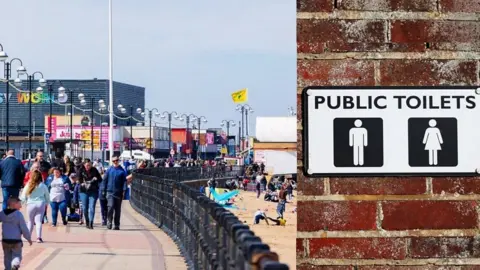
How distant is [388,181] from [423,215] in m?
0.16

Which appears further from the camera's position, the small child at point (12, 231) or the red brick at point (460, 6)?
the small child at point (12, 231)

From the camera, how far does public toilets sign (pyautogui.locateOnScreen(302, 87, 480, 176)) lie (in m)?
3.57

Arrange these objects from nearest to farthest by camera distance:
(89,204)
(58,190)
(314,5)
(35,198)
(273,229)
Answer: (314,5)
(35,198)
(58,190)
(89,204)
(273,229)

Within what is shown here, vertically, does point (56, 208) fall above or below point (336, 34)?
below

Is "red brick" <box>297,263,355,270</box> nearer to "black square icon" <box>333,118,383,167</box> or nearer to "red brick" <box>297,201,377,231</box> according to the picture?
"red brick" <box>297,201,377,231</box>

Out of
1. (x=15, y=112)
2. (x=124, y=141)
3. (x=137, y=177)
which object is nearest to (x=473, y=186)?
(x=137, y=177)

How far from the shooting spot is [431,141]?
3598 mm

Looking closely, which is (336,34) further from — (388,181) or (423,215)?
(423,215)

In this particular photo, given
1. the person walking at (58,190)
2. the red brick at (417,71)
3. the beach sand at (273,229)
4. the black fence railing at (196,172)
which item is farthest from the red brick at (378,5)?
the black fence railing at (196,172)

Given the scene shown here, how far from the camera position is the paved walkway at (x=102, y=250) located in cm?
1762

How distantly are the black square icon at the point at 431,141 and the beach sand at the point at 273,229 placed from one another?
6999 mm

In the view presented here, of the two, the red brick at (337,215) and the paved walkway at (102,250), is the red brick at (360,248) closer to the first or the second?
the red brick at (337,215)

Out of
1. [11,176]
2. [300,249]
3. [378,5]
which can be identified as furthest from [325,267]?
[11,176]

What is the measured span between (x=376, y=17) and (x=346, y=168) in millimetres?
515
